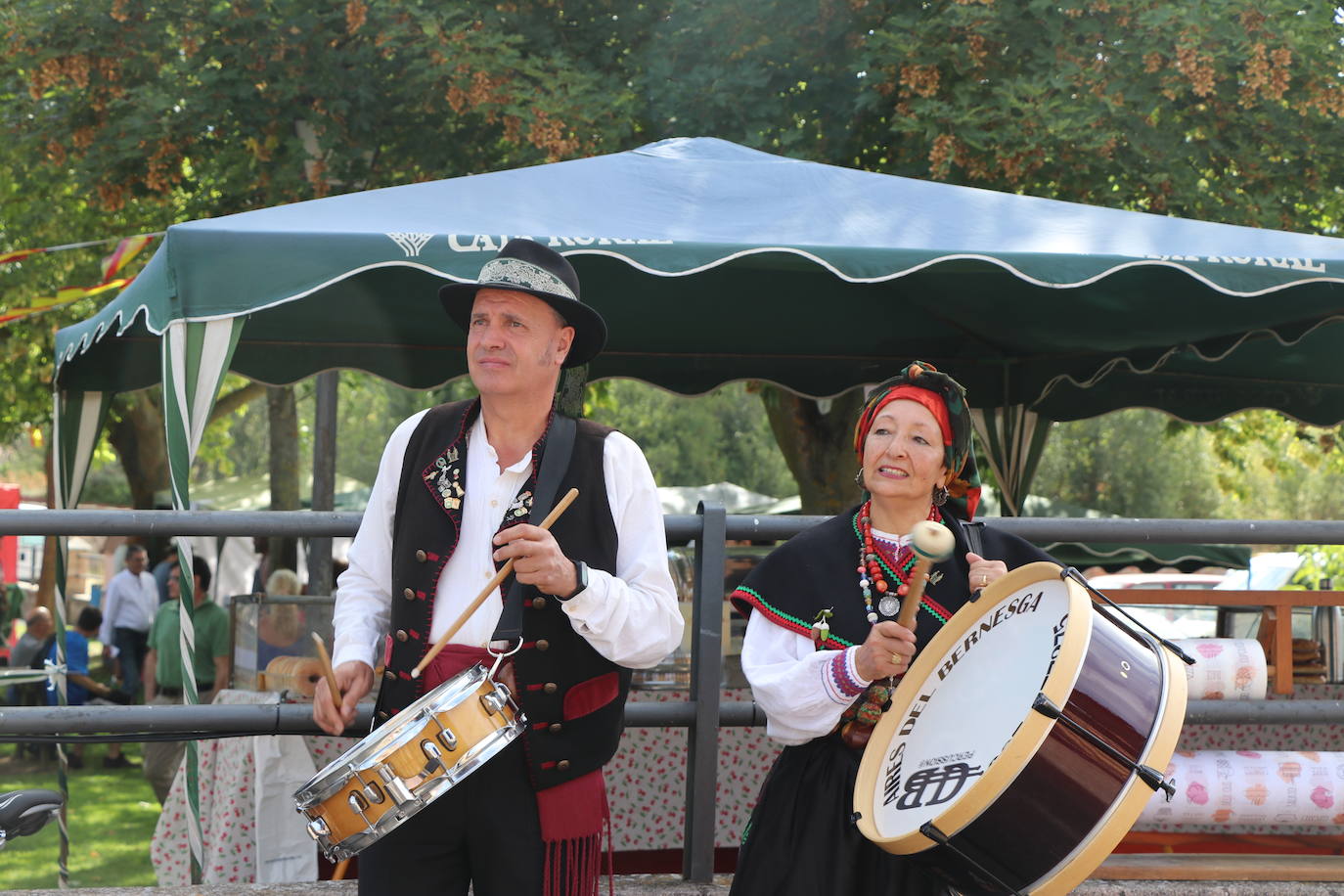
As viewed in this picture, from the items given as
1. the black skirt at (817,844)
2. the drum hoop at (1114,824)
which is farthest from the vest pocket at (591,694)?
the drum hoop at (1114,824)

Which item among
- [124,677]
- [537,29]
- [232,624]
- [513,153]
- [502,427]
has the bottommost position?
[124,677]

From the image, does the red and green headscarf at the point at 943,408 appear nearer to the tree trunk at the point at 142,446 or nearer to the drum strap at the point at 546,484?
the drum strap at the point at 546,484

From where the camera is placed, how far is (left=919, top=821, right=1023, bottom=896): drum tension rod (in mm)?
2111

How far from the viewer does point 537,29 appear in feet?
29.8

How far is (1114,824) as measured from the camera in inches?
83.9

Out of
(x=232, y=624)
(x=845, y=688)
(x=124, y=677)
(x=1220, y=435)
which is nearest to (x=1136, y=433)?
(x=1220, y=435)

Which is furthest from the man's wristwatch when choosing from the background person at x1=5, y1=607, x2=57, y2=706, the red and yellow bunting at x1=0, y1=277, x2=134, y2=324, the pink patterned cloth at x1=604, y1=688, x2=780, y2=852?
the background person at x1=5, y1=607, x2=57, y2=706

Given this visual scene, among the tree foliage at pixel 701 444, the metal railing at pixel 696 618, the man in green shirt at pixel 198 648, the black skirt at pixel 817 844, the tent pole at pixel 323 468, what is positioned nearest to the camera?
the black skirt at pixel 817 844

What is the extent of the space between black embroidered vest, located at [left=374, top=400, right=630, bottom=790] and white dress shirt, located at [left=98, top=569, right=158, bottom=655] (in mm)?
9845

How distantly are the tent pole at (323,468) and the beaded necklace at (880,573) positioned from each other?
763 cm

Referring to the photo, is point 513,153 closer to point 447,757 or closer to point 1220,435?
point 447,757

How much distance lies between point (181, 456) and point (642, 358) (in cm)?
389

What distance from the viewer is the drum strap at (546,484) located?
2367 millimetres

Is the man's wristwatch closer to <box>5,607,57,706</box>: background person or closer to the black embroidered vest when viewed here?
the black embroidered vest
